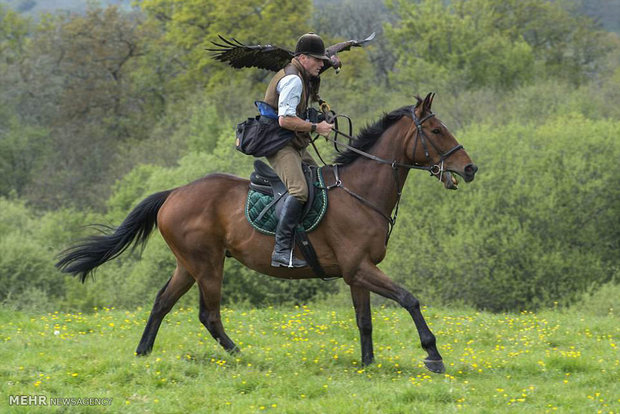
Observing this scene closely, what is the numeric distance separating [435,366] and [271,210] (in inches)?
104

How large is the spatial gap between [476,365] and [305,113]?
369 centimetres

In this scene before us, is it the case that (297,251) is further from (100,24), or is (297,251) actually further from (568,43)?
(568,43)

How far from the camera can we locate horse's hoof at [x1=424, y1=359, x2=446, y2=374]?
31.6 feet

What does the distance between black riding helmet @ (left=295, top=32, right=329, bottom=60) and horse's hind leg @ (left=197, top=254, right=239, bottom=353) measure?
2.77 metres

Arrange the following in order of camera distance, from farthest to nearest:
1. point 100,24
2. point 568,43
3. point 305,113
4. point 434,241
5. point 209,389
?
1. point 568,43
2. point 100,24
3. point 434,241
4. point 305,113
5. point 209,389

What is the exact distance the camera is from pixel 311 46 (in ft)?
31.9

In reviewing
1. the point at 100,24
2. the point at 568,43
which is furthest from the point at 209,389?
the point at 568,43

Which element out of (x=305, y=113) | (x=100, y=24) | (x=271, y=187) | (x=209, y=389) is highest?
(x=100, y=24)

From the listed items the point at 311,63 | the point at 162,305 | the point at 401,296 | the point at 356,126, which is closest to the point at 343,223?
the point at 401,296

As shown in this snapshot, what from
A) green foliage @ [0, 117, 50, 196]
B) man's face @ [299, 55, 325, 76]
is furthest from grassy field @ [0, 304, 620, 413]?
green foliage @ [0, 117, 50, 196]

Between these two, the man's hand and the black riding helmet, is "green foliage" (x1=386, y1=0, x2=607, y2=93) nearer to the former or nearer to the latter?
the black riding helmet

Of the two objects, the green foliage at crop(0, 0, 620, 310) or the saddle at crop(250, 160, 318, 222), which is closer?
the saddle at crop(250, 160, 318, 222)

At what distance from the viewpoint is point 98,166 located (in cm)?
5694

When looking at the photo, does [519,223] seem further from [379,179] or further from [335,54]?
[379,179]
